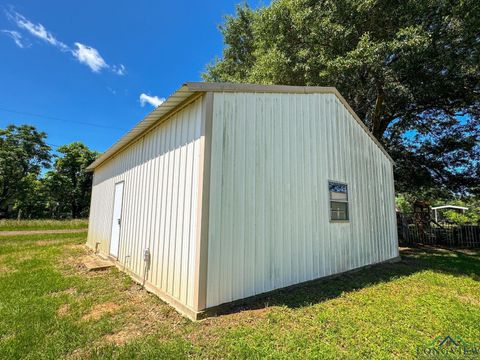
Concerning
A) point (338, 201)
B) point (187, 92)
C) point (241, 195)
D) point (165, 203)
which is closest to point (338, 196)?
point (338, 201)

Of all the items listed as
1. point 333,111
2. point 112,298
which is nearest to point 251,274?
point 112,298

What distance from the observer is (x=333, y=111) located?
6.05 metres

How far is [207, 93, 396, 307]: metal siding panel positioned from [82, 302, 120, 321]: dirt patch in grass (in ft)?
5.03

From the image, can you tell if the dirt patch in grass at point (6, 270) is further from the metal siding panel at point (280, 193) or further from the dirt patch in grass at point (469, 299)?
the dirt patch in grass at point (469, 299)

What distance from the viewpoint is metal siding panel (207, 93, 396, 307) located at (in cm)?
373

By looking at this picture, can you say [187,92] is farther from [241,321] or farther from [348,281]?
[348,281]

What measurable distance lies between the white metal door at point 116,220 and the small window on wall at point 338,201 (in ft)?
17.8

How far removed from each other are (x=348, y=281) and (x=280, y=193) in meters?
2.53

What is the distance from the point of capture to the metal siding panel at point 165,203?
12.3 ft

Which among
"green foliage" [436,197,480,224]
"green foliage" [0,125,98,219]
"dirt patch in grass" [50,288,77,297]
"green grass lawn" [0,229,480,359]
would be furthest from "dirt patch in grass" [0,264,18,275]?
"green foliage" [0,125,98,219]

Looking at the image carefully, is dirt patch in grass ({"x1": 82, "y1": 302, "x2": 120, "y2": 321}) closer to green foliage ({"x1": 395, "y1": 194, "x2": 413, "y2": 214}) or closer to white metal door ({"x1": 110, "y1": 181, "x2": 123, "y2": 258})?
white metal door ({"x1": 110, "y1": 181, "x2": 123, "y2": 258})

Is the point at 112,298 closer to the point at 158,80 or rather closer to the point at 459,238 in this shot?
the point at 459,238

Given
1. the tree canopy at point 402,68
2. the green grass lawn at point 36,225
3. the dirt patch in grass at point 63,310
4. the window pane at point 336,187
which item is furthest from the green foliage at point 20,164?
the window pane at point 336,187

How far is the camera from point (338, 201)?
19.0 feet
